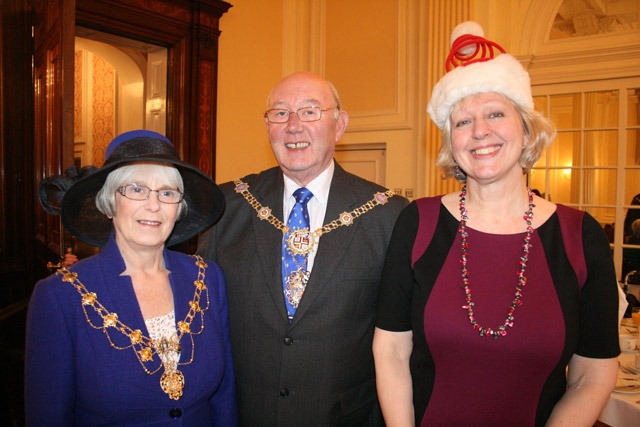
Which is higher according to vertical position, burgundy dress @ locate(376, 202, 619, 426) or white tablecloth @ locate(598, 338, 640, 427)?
burgundy dress @ locate(376, 202, 619, 426)

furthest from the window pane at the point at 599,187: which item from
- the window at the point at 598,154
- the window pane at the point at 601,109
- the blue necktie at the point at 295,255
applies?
the blue necktie at the point at 295,255

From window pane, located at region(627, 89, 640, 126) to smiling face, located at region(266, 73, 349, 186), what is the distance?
13.5 ft

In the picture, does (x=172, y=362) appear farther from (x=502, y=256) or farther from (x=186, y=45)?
(x=186, y=45)

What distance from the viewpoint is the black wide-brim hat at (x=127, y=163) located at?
4.58 feet

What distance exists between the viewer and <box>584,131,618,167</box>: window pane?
487 cm

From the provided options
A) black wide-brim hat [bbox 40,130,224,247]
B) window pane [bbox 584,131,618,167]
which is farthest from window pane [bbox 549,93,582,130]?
black wide-brim hat [bbox 40,130,224,247]

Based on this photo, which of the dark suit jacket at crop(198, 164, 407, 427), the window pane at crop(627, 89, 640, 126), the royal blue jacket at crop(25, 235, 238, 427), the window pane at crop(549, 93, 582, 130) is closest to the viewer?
the royal blue jacket at crop(25, 235, 238, 427)

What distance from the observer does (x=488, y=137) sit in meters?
1.46

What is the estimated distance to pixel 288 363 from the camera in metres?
1.65

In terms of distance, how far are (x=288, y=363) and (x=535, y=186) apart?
4391 millimetres

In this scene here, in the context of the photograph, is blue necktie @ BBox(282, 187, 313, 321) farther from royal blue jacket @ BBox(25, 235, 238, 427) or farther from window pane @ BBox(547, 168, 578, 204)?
window pane @ BBox(547, 168, 578, 204)

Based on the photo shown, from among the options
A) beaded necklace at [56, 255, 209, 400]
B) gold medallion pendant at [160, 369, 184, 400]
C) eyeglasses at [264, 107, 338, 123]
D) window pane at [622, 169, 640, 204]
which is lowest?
gold medallion pendant at [160, 369, 184, 400]

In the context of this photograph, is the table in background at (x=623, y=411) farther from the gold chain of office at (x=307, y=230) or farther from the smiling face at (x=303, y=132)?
the smiling face at (x=303, y=132)

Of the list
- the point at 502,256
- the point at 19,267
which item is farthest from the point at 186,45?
the point at 502,256
